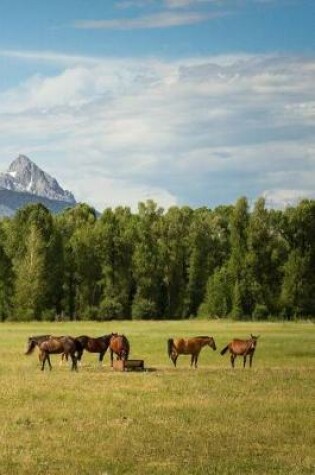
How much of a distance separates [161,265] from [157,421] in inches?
3112

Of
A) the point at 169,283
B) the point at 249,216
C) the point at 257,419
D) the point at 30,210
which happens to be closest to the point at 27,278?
the point at 30,210

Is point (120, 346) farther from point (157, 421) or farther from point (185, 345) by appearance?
point (157, 421)

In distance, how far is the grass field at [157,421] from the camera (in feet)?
57.6

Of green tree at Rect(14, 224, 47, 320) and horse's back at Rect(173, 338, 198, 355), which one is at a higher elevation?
green tree at Rect(14, 224, 47, 320)

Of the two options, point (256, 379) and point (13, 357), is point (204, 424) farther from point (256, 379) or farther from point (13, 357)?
point (13, 357)

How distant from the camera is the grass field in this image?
691 inches

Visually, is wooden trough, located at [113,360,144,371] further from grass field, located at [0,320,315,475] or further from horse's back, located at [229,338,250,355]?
horse's back, located at [229,338,250,355]

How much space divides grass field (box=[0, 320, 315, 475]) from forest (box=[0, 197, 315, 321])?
5716 cm

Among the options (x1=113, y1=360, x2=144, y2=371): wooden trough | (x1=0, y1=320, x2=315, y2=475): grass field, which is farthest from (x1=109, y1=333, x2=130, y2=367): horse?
(x1=113, y1=360, x2=144, y2=371): wooden trough

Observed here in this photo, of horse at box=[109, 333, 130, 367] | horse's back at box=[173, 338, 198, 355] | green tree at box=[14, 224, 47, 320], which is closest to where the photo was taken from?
horse at box=[109, 333, 130, 367]

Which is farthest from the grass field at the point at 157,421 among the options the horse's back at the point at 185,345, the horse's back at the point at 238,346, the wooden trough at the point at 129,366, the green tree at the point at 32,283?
the green tree at the point at 32,283

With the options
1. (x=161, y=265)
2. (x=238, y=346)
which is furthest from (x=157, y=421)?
(x=161, y=265)

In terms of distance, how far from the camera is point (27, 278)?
304ft

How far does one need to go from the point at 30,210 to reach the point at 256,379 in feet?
238
